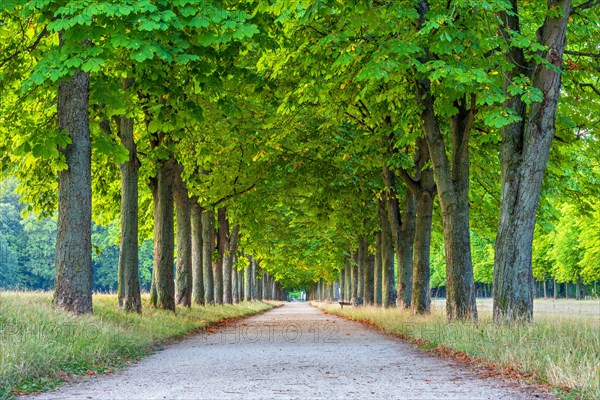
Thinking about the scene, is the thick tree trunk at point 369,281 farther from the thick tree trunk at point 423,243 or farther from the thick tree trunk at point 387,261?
the thick tree trunk at point 423,243

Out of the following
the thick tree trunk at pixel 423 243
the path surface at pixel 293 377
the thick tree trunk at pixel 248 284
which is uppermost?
the thick tree trunk at pixel 423 243

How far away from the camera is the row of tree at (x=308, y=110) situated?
10656 mm

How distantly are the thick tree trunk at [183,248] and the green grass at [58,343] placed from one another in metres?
8.14

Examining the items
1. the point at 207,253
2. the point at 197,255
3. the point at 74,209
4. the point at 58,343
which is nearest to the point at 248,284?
the point at 207,253

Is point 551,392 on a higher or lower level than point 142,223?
lower

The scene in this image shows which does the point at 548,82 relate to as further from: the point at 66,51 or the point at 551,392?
the point at 66,51

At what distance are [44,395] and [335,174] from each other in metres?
16.8

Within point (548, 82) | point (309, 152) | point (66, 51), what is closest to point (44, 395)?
point (66, 51)

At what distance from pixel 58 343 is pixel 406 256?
1518cm

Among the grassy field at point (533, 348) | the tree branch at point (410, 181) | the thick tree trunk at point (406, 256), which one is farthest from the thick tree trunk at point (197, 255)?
the grassy field at point (533, 348)

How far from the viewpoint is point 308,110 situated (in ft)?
68.4

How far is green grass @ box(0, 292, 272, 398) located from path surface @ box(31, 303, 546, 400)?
1.28 ft

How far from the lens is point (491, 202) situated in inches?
1014

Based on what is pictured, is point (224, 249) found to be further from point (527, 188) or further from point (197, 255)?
point (527, 188)
